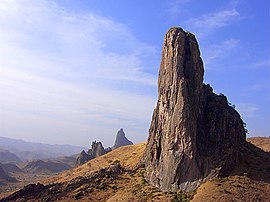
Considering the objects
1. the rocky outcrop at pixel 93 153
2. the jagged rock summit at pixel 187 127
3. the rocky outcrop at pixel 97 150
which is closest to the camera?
the jagged rock summit at pixel 187 127

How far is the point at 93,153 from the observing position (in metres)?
114

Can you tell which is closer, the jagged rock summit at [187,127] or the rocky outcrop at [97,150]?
the jagged rock summit at [187,127]

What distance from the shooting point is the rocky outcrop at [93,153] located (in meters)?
105

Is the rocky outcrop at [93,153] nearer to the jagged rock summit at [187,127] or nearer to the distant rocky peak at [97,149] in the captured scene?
the distant rocky peak at [97,149]

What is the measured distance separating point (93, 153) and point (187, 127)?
73.2 m

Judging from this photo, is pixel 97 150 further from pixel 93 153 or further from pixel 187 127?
pixel 187 127

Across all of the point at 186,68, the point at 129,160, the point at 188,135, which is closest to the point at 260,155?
the point at 188,135

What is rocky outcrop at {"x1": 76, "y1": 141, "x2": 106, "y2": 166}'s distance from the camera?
345 ft

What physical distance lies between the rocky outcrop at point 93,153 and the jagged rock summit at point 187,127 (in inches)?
2235

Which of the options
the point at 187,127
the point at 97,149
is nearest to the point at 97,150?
the point at 97,149

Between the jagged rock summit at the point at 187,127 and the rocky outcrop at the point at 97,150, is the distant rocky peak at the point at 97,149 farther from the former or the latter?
the jagged rock summit at the point at 187,127

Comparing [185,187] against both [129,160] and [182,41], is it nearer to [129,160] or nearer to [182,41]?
[182,41]

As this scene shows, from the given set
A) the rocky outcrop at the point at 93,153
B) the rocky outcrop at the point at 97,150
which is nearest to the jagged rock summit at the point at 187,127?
the rocky outcrop at the point at 93,153

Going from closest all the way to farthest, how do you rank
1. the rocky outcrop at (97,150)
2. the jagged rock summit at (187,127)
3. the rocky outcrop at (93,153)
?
the jagged rock summit at (187,127) → the rocky outcrop at (93,153) → the rocky outcrop at (97,150)
